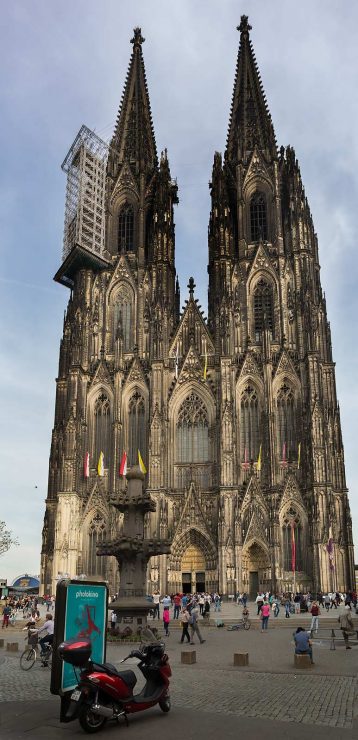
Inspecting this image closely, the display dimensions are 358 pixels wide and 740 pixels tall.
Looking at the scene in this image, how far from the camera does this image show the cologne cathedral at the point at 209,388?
45.9m

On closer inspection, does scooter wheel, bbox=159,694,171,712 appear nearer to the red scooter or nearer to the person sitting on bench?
the red scooter

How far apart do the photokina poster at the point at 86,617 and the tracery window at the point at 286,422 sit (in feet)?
123

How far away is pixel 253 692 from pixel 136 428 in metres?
39.0

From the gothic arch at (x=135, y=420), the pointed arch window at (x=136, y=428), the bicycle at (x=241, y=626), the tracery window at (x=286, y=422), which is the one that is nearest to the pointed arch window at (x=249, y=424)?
the tracery window at (x=286, y=422)

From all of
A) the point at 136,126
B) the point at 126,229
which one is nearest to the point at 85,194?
the point at 126,229

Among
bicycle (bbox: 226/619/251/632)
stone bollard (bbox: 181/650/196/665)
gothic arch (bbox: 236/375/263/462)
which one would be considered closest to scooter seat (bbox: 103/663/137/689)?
stone bollard (bbox: 181/650/196/665)

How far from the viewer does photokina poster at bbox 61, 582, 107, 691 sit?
10.5 metres

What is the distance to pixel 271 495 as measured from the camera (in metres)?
46.5

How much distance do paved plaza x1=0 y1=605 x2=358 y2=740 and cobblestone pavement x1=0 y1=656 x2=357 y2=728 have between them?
0.04ft

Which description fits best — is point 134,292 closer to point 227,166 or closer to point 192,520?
point 227,166

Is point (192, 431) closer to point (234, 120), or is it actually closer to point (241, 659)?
point (234, 120)

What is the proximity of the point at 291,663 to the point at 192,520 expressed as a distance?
30.4m

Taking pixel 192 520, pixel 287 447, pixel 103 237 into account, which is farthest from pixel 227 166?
pixel 192 520

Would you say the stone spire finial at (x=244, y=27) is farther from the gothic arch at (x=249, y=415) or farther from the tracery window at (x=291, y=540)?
the tracery window at (x=291, y=540)
